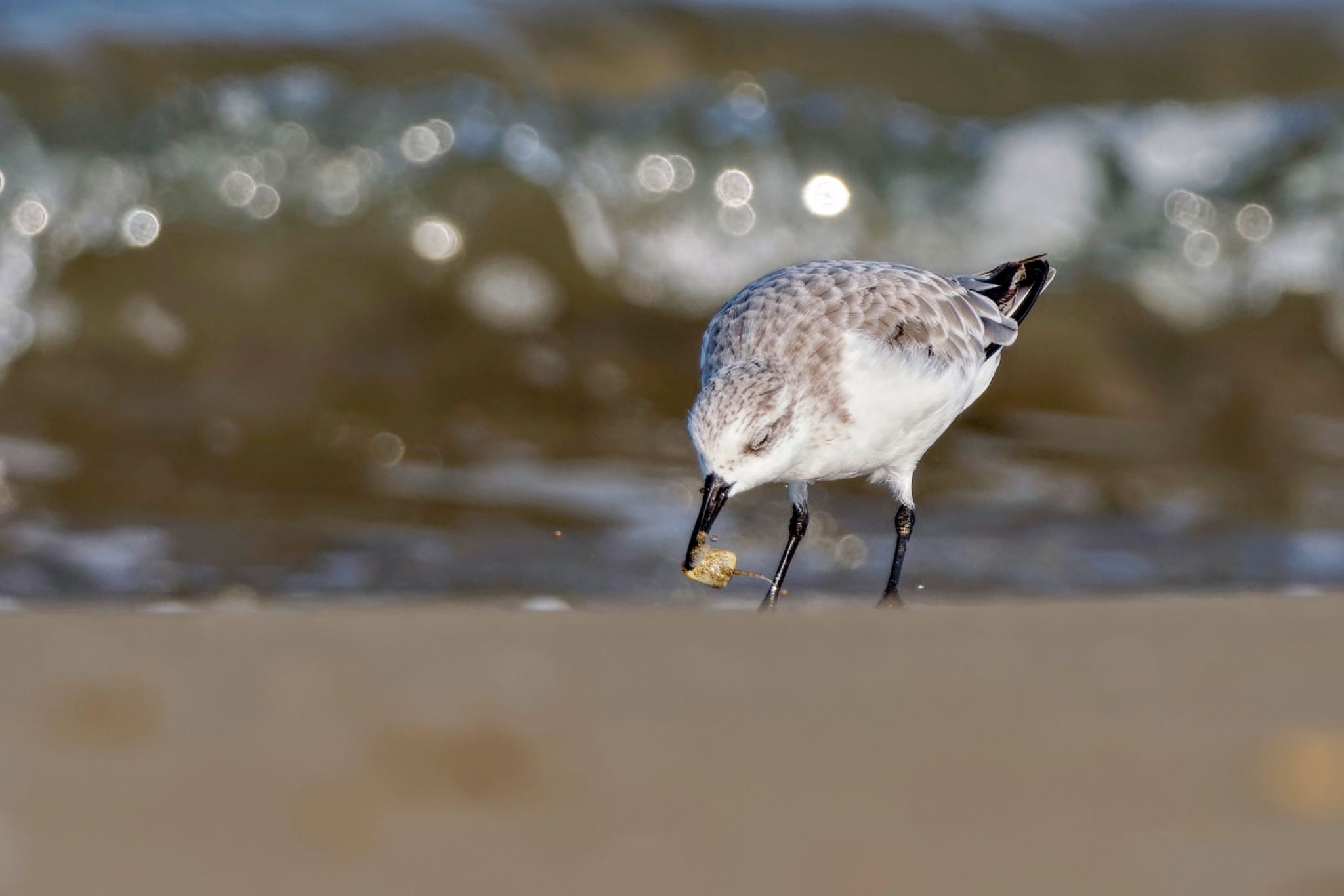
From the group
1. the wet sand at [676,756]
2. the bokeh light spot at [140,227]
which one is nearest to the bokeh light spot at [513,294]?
the bokeh light spot at [140,227]

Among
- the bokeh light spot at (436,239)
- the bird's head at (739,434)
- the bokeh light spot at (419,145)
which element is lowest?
the bokeh light spot at (436,239)

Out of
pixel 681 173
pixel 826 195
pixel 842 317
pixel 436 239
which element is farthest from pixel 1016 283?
pixel 436 239

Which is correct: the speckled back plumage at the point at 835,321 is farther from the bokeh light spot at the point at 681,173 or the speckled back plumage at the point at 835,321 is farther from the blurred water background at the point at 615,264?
the bokeh light spot at the point at 681,173

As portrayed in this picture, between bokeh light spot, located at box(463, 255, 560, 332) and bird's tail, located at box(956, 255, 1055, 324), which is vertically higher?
bird's tail, located at box(956, 255, 1055, 324)

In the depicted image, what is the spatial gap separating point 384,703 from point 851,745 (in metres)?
0.85

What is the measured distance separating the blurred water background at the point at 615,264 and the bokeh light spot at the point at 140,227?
3cm

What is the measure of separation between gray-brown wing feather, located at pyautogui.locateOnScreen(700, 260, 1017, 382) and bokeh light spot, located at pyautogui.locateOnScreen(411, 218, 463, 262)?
4161 mm

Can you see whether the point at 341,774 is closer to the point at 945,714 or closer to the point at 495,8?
the point at 945,714

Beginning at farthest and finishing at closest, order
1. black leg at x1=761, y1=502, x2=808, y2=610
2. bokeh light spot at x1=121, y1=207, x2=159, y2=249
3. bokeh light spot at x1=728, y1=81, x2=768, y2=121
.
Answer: bokeh light spot at x1=728, y1=81, x2=768, y2=121 → bokeh light spot at x1=121, y1=207, x2=159, y2=249 → black leg at x1=761, y1=502, x2=808, y2=610

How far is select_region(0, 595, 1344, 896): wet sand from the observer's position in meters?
2.46

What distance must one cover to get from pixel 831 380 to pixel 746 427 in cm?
47

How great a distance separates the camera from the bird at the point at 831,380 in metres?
4.76

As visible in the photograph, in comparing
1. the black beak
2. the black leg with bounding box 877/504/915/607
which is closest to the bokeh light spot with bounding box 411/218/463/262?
the black leg with bounding box 877/504/915/607

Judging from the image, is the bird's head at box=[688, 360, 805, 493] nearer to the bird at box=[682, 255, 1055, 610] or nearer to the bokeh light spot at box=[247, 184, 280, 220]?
the bird at box=[682, 255, 1055, 610]
